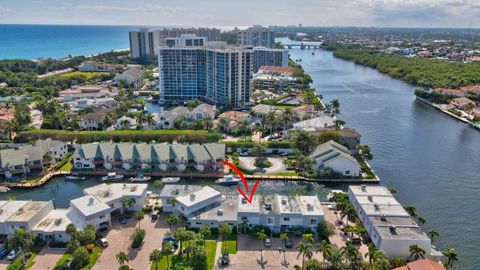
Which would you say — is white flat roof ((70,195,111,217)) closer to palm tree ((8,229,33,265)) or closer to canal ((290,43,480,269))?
palm tree ((8,229,33,265))

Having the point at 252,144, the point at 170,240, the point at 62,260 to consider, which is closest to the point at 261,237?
the point at 170,240

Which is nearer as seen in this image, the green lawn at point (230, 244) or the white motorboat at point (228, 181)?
the green lawn at point (230, 244)

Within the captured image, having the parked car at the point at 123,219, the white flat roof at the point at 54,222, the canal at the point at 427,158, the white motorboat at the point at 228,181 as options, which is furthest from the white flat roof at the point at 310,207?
the white flat roof at the point at 54,222

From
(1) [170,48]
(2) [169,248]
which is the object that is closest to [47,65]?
(1) [170,48]

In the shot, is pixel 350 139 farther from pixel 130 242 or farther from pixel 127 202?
pixel 130 242

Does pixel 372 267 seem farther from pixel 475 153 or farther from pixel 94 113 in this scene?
pixel 94 113

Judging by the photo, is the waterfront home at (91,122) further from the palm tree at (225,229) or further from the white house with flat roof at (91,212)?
the palm tree at (225,229)

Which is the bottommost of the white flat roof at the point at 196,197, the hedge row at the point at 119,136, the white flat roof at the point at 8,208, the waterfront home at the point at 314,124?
the white flat roof at the point at 8,208
